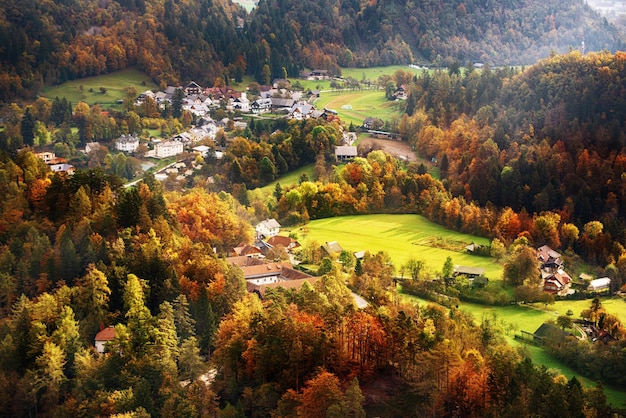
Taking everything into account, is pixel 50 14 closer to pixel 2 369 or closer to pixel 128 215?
pixel 128 215

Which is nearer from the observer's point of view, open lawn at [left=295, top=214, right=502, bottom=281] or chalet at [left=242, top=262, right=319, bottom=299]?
chalet at [left=242, top=262, right=319, bottom=299]

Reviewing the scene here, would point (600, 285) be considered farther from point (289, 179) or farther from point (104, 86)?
point (104, 86)

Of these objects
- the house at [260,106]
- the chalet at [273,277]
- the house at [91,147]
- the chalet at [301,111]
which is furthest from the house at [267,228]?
the house at [260,106]

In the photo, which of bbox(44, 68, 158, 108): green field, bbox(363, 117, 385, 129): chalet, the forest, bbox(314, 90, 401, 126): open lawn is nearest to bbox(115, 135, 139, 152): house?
bbox(44, 68, 158, 108): green field

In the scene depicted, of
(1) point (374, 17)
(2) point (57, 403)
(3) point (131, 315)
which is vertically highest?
(1) point (374, 17)

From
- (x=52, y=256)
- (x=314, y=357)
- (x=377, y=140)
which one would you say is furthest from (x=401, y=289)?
(x=377, y=140)

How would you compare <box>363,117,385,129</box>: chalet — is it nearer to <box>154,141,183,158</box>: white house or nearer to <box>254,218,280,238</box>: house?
<box>154,141,183,158</box>: white house

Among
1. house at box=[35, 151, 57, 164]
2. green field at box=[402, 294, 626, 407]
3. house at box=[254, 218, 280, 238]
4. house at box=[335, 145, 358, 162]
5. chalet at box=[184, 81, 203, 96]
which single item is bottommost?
green field at box=[402, 294, 626, 407]

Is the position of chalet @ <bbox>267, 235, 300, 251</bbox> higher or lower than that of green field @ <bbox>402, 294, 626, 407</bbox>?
higher
